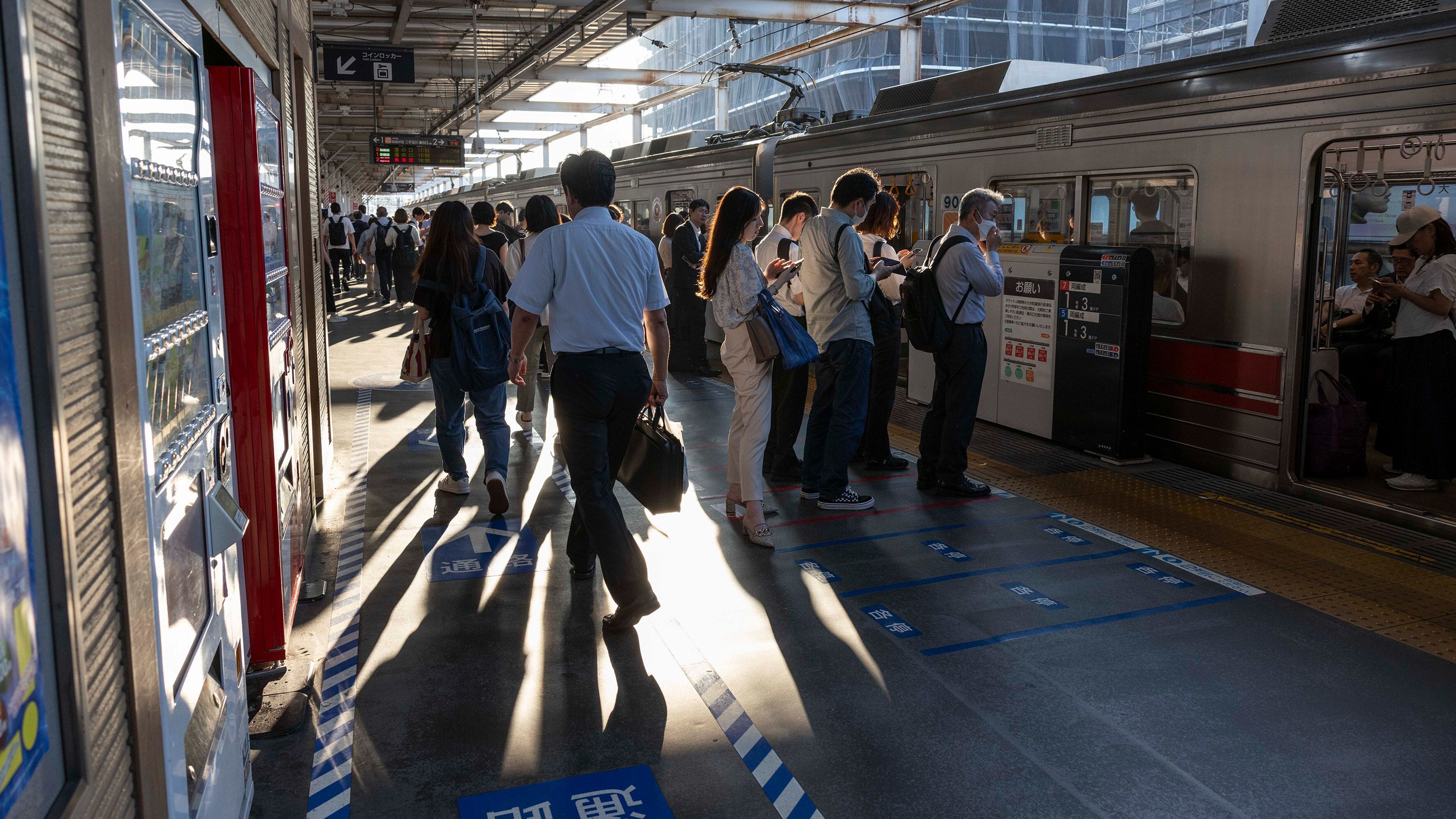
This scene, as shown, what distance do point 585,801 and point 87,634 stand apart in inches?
71.2

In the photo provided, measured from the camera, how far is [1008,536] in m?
5.18

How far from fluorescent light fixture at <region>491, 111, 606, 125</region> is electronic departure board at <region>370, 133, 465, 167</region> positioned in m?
12.0

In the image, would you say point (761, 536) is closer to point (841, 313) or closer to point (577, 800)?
point (841, 313)

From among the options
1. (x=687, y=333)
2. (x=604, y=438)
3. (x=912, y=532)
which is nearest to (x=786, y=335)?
(x=912, y=532)

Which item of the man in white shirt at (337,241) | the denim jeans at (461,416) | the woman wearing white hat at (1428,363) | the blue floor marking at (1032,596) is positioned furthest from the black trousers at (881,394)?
the man in white shirt at (337,241)

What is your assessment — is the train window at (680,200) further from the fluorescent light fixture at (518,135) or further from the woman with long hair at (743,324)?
the fluorescent light fixture at (518,135)

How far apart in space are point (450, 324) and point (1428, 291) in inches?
203

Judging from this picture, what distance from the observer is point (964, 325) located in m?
5.71

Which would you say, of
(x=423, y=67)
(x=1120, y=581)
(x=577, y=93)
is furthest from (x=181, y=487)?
(x=577, y=93)

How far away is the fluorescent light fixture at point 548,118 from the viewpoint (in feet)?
98.1

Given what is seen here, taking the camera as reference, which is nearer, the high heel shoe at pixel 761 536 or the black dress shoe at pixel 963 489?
the high heel shoe at pixel 761 536

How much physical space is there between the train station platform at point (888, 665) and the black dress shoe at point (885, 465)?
0.65m

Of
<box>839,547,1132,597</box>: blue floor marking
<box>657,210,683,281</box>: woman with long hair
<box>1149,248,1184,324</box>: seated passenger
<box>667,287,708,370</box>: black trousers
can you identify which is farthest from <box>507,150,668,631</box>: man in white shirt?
<box>667,287,708,370</box>: black trousers

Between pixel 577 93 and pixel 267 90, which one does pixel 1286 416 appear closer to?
pixel 267 90
